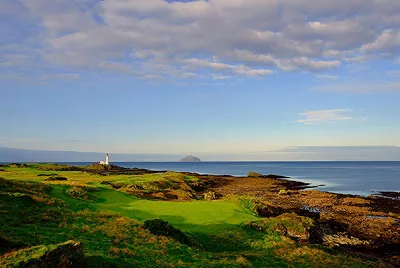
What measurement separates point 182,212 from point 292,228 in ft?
34.6

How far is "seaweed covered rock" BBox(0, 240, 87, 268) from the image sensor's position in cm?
1075

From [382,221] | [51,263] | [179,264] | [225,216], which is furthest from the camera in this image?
[382,221]

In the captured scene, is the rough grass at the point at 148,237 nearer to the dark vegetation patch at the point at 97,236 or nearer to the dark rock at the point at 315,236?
the dark vegetation patch at the point at 97,236

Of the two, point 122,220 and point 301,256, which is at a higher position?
point 122,220

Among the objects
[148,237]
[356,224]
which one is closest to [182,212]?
[148,237]

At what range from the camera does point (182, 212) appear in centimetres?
3119

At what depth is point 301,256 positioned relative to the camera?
21.2 m

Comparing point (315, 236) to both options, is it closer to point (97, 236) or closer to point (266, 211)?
point (266, 211)

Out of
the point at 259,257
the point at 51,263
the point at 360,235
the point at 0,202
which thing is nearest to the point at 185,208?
the point at 259,257

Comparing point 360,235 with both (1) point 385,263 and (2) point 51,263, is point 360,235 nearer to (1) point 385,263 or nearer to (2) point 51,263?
(1) point 385,263

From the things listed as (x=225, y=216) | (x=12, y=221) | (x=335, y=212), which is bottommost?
(x=335, y=212)

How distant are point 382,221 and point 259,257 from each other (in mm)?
30078

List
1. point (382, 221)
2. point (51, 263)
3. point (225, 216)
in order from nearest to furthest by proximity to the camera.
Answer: point (51, 263) < point (225, 216) < point (382, 221)

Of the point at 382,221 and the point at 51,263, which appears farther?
the point at 382,221
